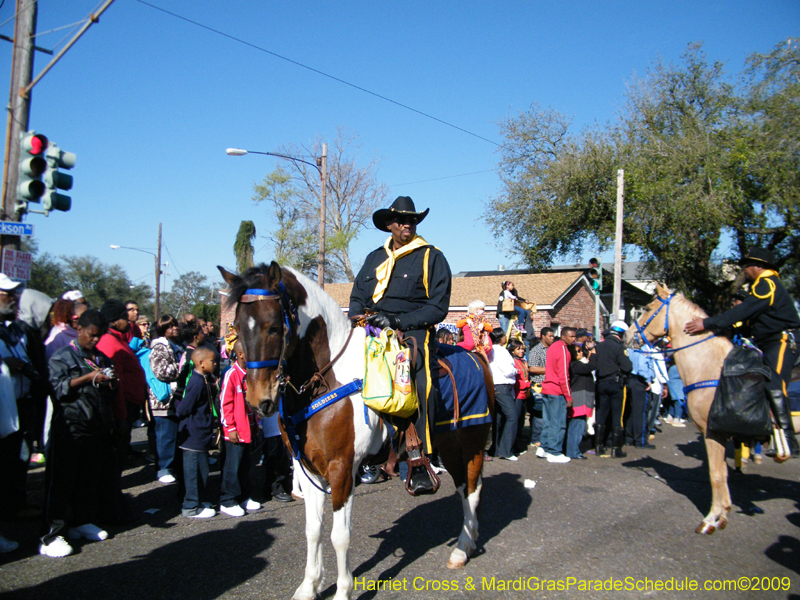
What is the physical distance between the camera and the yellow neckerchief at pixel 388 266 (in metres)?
4.55

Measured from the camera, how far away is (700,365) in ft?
20.4

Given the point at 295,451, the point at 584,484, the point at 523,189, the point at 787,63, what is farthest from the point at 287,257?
the point at 295,451

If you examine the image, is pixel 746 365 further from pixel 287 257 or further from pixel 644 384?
pixel 287 257

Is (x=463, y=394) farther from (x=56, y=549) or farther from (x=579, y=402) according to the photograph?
(x=579, y=402)

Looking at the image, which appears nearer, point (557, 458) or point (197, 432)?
point (197, 432)

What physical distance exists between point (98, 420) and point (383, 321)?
306 centimetres

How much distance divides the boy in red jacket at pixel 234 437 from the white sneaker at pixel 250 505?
56 mm

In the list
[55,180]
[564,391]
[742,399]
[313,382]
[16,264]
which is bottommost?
[564,391]

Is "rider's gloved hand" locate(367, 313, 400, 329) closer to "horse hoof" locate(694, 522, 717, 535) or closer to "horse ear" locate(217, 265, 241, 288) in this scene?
"horse ear" locate(217, 265, 241, 288)

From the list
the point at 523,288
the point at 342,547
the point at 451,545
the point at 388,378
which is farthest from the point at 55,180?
the point at 523,288

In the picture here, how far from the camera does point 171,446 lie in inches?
292

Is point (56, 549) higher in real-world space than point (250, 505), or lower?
higher

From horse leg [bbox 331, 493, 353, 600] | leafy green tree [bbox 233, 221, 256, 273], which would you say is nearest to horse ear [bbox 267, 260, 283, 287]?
horse leg [bbox 331, 493, 353, 600]

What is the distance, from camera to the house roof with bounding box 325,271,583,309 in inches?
987
